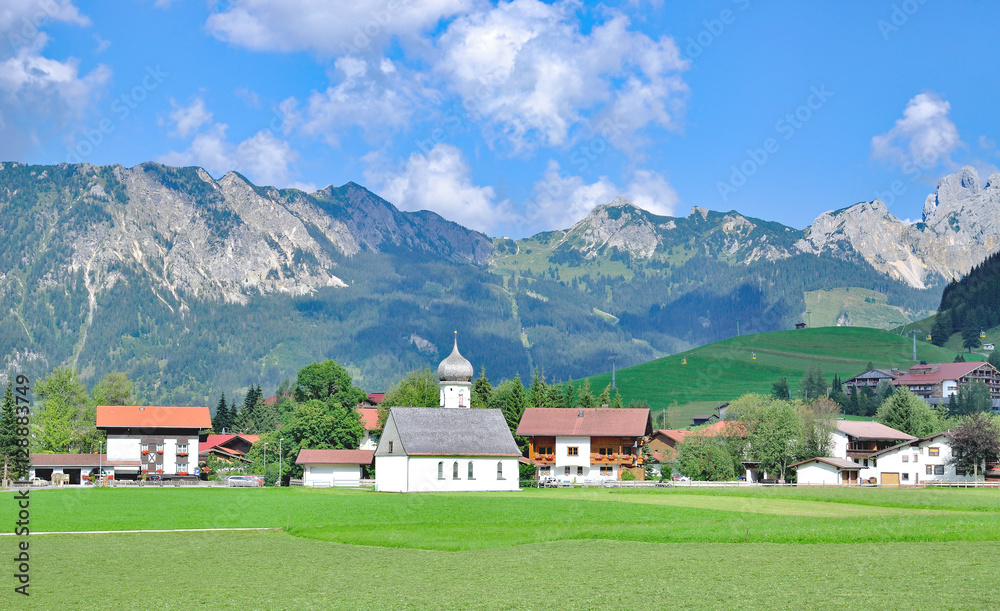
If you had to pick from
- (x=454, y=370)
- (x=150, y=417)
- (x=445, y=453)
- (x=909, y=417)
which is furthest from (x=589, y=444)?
(x=150, y=417)

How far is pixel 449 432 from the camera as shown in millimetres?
94000

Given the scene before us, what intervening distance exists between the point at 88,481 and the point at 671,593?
3915 inches

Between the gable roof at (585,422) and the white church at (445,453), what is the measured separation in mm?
15059

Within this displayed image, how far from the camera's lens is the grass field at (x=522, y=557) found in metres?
25.4

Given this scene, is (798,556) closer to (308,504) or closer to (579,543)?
(579,543)

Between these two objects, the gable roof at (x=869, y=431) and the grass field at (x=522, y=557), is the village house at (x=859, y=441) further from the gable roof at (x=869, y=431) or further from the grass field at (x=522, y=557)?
the grass field at (x=522, y=557)

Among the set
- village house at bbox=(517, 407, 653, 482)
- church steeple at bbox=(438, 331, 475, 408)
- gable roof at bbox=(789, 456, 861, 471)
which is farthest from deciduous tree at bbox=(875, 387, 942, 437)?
church steeple at bbox=(438, 331, 475, 408)

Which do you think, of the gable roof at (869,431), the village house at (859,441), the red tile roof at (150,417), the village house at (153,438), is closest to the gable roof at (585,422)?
the village house at (859,441)

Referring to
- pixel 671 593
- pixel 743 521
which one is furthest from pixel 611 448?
pixel 671 593

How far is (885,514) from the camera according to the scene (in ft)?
176

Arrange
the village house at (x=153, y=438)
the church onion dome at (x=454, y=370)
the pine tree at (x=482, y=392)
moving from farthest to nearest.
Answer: the village house at (x=153, y=438)
the pine tree at (x=482, y=392)
the church onion dome at (x=454, y=370)

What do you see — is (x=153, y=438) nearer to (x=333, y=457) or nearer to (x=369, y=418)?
(x=333, y=457)

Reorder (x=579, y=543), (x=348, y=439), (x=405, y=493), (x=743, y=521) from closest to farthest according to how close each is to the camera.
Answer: (x=579, y=543) → (x=743, y=521) → (x=405, y=493) → (x=348, y=439)

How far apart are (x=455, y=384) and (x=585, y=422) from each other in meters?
15.6
